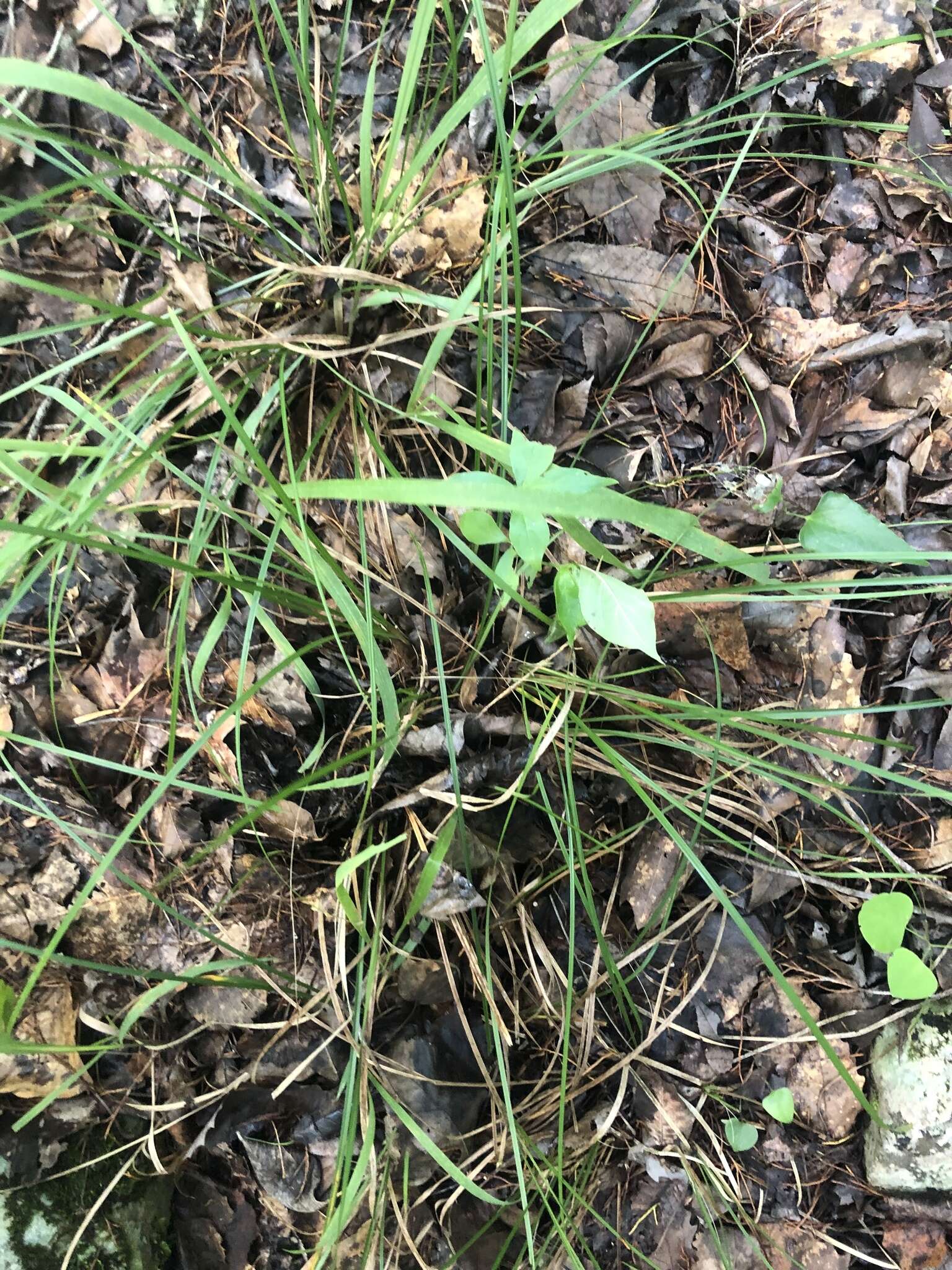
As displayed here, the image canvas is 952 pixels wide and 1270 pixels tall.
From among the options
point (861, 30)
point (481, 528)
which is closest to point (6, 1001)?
point (481, 528)

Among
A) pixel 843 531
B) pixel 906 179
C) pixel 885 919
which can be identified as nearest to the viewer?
pixel 843 531

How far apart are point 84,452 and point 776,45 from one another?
1.26m

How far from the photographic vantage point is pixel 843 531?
2.82 feet

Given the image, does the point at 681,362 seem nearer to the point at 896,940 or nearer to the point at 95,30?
the point at 896,940

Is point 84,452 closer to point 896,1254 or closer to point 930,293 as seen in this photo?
point 930,293

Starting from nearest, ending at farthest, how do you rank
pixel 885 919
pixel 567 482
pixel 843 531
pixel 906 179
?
pixel 567 482 < pixel 843 531 < pixel 885 919 < pixel 906 179

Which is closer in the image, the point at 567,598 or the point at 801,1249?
the point at 567,598

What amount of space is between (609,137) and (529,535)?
845 mm

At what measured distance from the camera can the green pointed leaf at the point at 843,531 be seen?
84 cm

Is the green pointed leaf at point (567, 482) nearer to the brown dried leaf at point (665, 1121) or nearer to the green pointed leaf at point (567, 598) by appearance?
the green pointed leaf at point (567, 598)

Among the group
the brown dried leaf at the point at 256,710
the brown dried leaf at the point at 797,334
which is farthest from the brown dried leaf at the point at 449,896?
the brown dried leaf at the point at 797,334

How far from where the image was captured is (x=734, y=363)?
1.27 m

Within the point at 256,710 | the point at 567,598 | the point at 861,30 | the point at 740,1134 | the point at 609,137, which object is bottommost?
the point at 740,1134

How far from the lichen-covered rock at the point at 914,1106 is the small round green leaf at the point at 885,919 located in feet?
0.88
